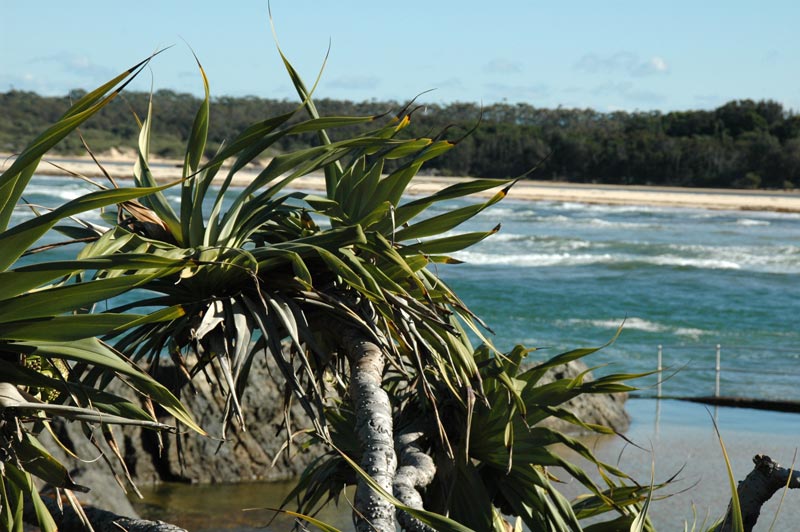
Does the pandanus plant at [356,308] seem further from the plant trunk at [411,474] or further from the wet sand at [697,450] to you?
the wet sand at [697,450]

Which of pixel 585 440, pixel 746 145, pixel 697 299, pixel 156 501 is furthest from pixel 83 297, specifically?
pixel 746 145

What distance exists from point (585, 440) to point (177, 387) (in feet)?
31.2

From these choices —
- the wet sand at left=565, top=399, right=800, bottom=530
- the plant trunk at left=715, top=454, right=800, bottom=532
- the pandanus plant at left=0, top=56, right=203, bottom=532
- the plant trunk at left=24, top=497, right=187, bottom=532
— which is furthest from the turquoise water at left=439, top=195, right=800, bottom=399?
the pandanus plant at left=0, top=56, right=203, bottom=532

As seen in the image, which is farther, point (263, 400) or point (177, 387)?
point (263, 400)

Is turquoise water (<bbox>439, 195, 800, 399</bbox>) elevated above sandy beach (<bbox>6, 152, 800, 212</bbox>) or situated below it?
below

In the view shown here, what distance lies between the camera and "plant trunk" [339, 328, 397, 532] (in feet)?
7.18

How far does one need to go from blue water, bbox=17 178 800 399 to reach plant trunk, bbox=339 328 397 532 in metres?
5.91

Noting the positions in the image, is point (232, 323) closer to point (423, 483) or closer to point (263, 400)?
point (423, 483)

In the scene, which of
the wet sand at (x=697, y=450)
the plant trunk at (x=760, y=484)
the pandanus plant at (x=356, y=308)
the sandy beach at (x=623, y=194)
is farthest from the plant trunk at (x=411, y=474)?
the sandy beach at (x=623, y=194)

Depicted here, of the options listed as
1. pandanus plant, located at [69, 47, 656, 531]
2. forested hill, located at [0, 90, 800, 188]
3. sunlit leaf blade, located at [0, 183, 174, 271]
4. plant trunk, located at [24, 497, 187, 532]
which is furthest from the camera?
forested hill, located at [0, 90, 800, 188]

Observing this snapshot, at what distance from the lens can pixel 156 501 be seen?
902 centimetres

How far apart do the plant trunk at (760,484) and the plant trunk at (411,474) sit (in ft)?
2.53

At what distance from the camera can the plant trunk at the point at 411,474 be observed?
245cm

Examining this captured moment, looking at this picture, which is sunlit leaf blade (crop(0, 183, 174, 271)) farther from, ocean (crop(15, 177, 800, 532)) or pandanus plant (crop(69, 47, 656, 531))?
ocean (crop(15, 177, 800, 532))
